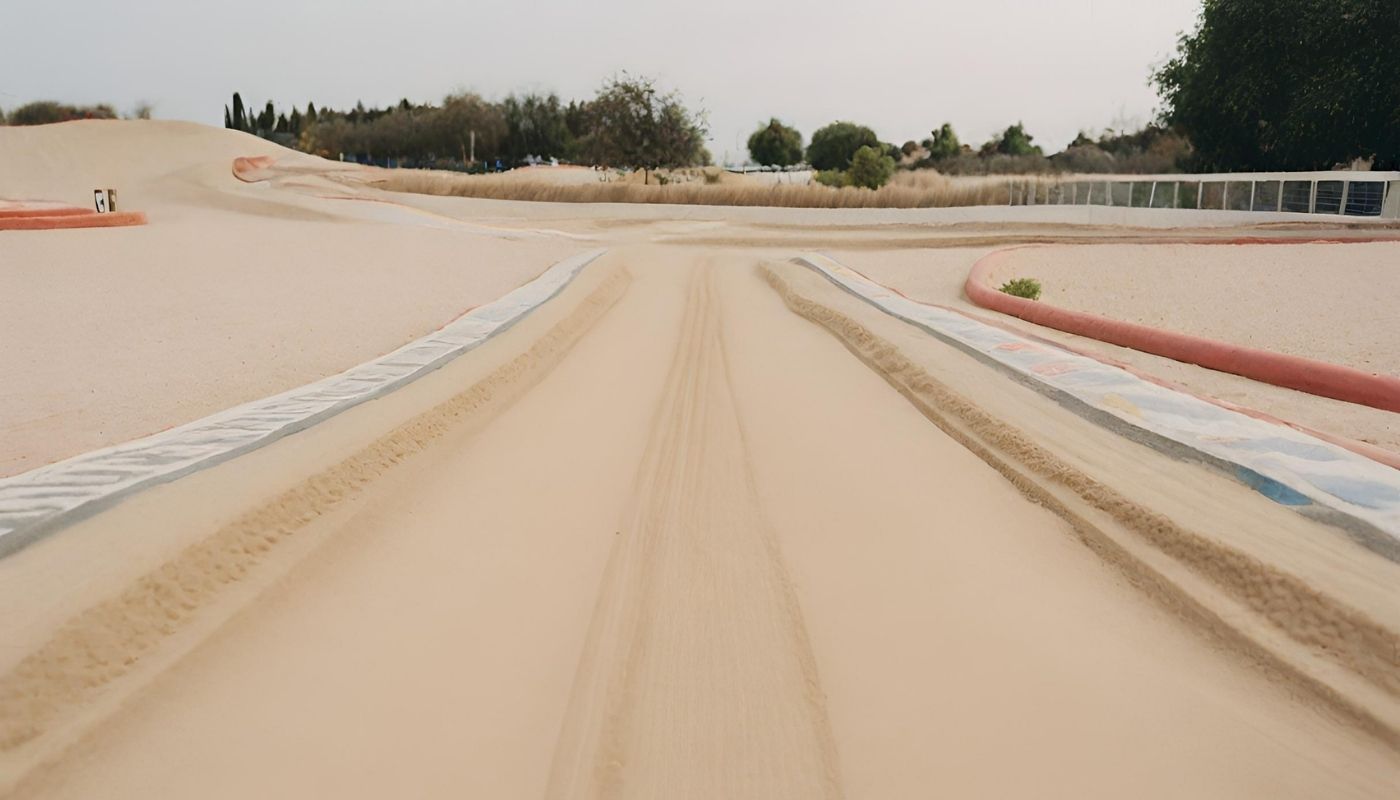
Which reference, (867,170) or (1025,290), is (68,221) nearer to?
(1025,290)

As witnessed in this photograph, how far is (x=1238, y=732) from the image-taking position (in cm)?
211

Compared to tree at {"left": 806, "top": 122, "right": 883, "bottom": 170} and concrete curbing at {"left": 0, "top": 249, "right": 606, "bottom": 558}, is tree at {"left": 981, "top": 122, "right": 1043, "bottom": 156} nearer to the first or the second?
tree at {"left": 806, "top": 122, "right": 883, "bottom": 170}

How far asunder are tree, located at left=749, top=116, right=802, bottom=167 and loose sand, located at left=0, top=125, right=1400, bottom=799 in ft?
209

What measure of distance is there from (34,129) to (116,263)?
31.1 metres

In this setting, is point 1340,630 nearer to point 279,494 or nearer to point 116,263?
point 279,494

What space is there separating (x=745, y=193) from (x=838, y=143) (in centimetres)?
3382

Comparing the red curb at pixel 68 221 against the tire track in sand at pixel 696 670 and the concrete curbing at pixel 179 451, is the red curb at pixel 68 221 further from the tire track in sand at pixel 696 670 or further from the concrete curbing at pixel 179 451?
the tire track in sand at pixel 696 670

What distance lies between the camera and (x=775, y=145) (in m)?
65.6

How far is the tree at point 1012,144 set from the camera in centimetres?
6106

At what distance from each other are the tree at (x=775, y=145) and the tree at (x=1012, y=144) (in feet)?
46.1

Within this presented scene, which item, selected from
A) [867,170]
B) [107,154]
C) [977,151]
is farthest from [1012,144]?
[107,154]

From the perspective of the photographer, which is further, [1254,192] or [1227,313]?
[1254,192]

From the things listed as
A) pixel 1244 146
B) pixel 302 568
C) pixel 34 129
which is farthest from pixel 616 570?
pixel 34 129

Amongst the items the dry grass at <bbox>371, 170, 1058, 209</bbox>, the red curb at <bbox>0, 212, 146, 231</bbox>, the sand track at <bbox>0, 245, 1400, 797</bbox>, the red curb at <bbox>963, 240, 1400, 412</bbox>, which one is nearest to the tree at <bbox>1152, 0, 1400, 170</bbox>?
the dry grass at <bbox>371, 170, 1058, 209</bbox>
